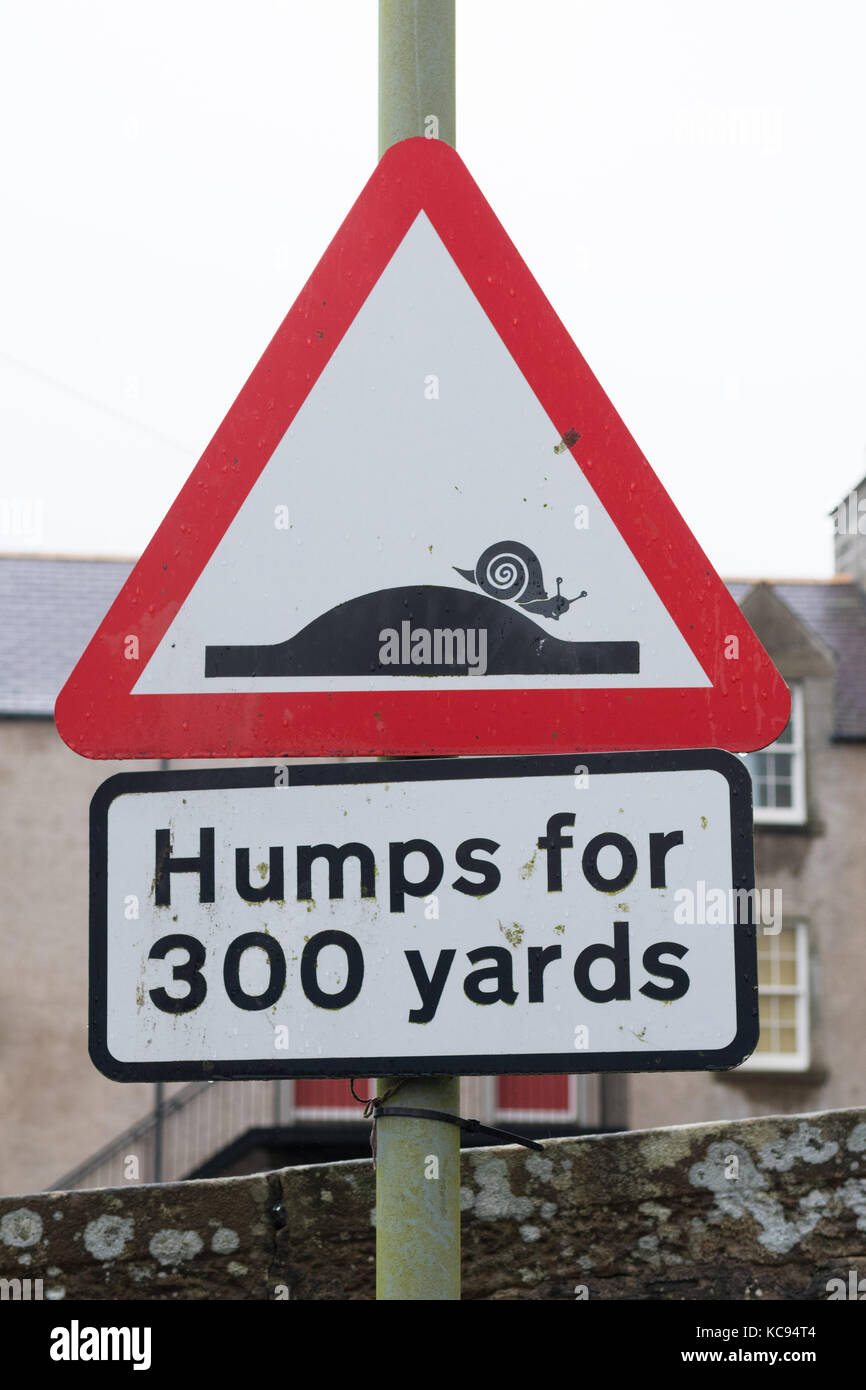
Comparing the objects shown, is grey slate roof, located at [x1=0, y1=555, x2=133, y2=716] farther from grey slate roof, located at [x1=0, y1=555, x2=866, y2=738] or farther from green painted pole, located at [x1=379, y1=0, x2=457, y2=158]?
green painted pole, located at [x1=379, y1=0, x2=457, y2=158]

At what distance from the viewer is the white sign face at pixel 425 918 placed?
5.39 ft

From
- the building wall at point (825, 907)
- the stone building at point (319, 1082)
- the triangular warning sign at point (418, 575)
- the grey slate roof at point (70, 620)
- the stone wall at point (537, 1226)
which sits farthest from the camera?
the grey slate roof at point (70, 620)

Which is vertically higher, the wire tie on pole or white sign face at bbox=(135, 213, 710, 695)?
white sign face at bbox=(135, 213, 710, 695)

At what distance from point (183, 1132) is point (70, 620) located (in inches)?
311

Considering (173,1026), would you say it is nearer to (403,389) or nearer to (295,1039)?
(295,1039)

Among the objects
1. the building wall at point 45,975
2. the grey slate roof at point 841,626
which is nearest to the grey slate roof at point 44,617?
the building wall at point 45,975

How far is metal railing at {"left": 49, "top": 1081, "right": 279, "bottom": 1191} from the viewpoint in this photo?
18031 millimetres

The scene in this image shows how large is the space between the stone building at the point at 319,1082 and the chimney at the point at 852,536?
6.68ft

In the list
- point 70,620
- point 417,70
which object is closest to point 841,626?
point 70,620

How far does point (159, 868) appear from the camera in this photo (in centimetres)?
171

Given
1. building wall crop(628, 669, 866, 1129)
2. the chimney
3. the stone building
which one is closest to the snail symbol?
the stone building

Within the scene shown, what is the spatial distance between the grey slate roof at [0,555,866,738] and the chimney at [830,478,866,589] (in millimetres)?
376

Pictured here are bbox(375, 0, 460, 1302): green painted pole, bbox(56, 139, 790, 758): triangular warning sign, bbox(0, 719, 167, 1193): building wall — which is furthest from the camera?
bbox(0, 719, 167, 1193): building wall

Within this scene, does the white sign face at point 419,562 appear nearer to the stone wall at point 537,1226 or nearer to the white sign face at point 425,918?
the white sign face at point 425,918
